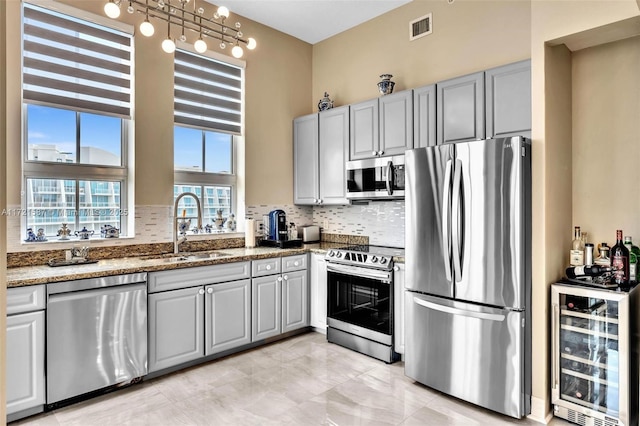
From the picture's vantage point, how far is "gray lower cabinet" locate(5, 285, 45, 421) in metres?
2.36

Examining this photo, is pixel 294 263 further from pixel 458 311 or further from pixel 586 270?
pixel 586 270

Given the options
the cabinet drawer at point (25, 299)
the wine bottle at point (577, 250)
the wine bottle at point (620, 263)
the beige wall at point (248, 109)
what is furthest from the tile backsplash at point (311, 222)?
the wine bottle at point (620, 263)

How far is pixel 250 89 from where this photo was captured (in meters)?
4.32

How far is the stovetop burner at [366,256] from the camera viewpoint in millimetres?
3389

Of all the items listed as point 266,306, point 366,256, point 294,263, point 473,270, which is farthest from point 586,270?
point 266,306

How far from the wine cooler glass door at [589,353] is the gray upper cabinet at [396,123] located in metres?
1.81

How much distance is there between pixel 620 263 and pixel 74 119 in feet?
13.6

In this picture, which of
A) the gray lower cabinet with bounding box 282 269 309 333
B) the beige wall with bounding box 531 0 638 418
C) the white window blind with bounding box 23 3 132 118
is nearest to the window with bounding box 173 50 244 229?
the white window blind with bounding box 23 3 132 118

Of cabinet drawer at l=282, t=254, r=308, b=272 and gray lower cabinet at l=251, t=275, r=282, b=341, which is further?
cabinet drawer at l=282, t=254, r=308, b=272

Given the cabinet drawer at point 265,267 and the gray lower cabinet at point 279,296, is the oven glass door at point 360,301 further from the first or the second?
the cabinet drawer at point 265,267

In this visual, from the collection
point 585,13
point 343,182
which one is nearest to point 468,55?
point 585,13

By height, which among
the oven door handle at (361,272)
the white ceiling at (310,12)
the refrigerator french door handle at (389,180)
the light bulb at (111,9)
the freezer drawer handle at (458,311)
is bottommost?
the freezer drawer handle at (458,311)

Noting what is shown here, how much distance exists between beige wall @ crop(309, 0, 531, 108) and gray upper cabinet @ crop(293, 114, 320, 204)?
47 cm

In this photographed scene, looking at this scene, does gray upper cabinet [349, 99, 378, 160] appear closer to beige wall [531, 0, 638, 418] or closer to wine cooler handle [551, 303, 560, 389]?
beige wall [531, 0, 638, 418]
